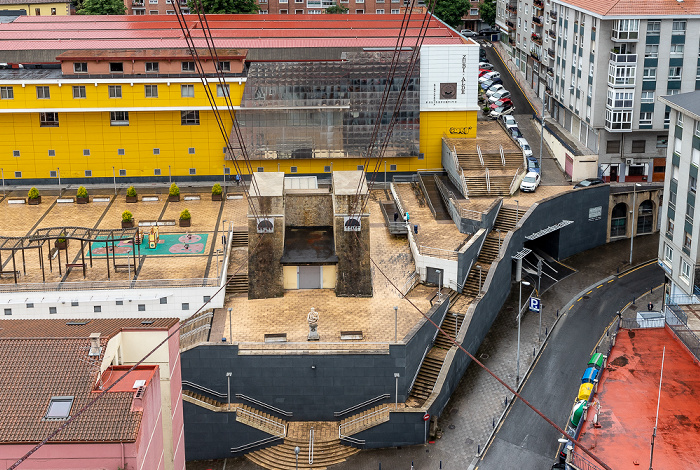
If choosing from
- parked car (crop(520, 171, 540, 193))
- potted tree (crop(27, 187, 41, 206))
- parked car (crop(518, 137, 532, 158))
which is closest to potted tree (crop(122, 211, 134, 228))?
potted tree (crop(27, 187, 41, 206))

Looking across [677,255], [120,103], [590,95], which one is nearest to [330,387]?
[677,255]

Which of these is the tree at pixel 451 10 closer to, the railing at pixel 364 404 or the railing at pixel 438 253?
the railing at pixel 438 253

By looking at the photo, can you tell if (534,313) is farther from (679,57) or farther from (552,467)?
(679,57)

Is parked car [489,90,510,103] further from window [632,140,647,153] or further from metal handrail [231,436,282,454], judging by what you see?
metal handrail [231,436,282,454]

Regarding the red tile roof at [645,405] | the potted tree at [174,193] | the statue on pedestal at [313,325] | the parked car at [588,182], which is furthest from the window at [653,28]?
the statue on pedestal at [313,325]

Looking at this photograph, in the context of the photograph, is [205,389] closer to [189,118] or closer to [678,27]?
[189,118]
